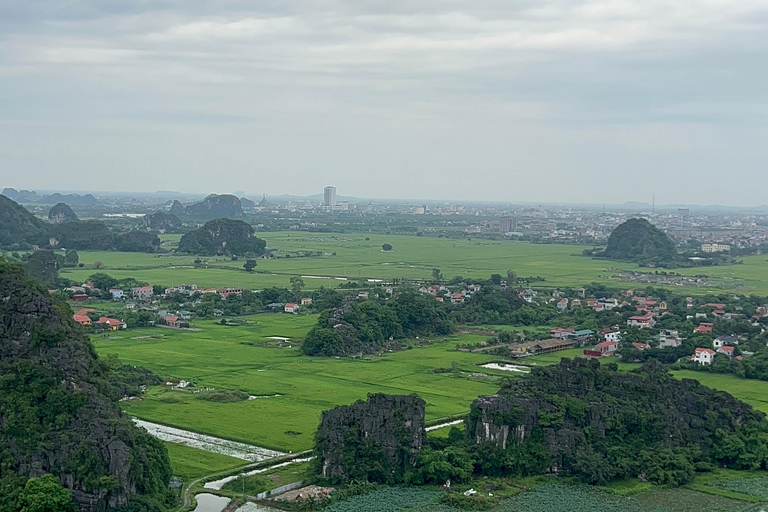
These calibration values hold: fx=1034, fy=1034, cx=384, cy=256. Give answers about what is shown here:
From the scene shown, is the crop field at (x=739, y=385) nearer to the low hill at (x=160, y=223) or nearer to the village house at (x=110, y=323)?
the village house at (x=110, y=323)

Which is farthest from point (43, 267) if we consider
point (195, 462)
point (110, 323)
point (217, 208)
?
point (217, 208)

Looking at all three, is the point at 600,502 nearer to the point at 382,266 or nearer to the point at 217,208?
the point at 382,266

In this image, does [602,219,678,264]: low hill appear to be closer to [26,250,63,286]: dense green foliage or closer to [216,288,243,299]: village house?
[216,288,243,299]: village house

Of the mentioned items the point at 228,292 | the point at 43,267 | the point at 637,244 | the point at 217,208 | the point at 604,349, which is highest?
the point at 217,208

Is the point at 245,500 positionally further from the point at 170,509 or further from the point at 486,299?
the point at 486,299

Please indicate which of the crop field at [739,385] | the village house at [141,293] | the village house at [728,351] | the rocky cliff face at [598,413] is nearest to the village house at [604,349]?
the crop field at [739,385]
